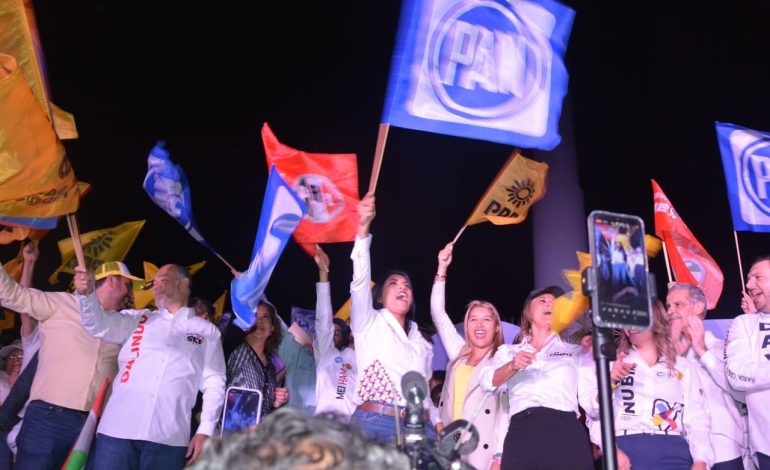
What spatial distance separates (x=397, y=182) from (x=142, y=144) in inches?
272

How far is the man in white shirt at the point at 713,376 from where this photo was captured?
4730mm

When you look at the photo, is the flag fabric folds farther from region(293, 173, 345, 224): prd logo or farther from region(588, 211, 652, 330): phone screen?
region(588, 211, 652, 330): phone screen

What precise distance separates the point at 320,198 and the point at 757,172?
12.2 feet

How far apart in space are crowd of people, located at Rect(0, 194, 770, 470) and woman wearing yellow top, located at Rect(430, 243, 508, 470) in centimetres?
1

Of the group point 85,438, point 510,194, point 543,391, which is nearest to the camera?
point 543,391

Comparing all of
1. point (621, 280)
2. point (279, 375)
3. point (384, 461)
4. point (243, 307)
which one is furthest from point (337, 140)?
point (384, 461)

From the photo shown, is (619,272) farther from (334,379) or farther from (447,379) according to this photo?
(334,379)

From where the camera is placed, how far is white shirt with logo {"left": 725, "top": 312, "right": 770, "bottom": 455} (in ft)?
14.5

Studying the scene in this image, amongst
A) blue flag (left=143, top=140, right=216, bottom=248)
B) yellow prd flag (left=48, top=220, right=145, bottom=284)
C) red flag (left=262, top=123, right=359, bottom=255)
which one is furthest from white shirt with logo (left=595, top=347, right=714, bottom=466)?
yellow prd flag (left=48, top=220, right=145, bottom=284)

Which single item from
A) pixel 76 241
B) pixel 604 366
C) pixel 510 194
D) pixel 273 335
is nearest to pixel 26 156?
pixel 76 241

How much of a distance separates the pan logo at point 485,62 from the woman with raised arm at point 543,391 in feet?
4.17

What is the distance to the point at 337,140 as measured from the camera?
19.6m

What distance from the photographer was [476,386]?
494 centimetres

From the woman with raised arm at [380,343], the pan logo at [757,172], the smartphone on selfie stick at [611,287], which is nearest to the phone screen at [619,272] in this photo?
the smartphone on selfie stick at [611,287]
